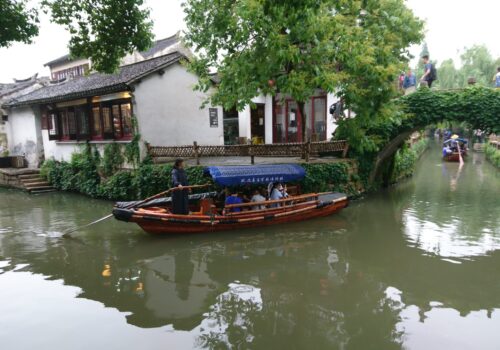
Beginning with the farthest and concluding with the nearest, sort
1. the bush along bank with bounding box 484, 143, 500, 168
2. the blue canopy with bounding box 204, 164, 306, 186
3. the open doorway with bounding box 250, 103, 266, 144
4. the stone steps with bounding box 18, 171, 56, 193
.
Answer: the bush along bank with bounding box 484, 143, 500, 168, the open doorway with bounding box 250, 103, 266, 144, the stone steps with bounding box 18, 171, 56, 193, the blue canopy with bounding box 204, 164, 306, 186

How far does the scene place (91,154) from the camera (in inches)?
688

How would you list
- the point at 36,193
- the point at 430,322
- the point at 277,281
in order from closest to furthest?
the point at 430,322, the point at 277,281, the point at 36,193

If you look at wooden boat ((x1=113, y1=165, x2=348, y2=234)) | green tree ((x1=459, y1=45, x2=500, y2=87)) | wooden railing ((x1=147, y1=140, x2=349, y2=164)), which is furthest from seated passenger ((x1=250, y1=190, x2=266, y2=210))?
green tree ((x1=459, y1=45, x2=500, y2=87))

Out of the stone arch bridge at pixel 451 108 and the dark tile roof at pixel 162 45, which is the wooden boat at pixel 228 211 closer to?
the stone arch bridge at pixel 451 108

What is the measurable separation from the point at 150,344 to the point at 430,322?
4.34 m

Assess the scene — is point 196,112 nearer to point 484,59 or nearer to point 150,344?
point 150,344

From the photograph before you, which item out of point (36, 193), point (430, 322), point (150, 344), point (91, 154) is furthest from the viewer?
point (36, 193)

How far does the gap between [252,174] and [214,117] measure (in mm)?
8203

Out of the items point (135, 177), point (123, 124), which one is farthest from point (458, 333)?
point (123, 124)

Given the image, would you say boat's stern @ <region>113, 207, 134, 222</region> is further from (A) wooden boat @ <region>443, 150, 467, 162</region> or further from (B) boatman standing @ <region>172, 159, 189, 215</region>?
(A) wooden boat @ <region>443, 150, 467, 162</region>

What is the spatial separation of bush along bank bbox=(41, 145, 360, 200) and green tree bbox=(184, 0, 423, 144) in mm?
2178

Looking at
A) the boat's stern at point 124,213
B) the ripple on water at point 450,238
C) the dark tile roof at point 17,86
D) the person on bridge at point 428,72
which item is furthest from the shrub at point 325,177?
the dark tile roof at point 17,86

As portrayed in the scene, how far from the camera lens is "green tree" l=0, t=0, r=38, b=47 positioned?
8.93m

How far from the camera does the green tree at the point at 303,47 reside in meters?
11.2
